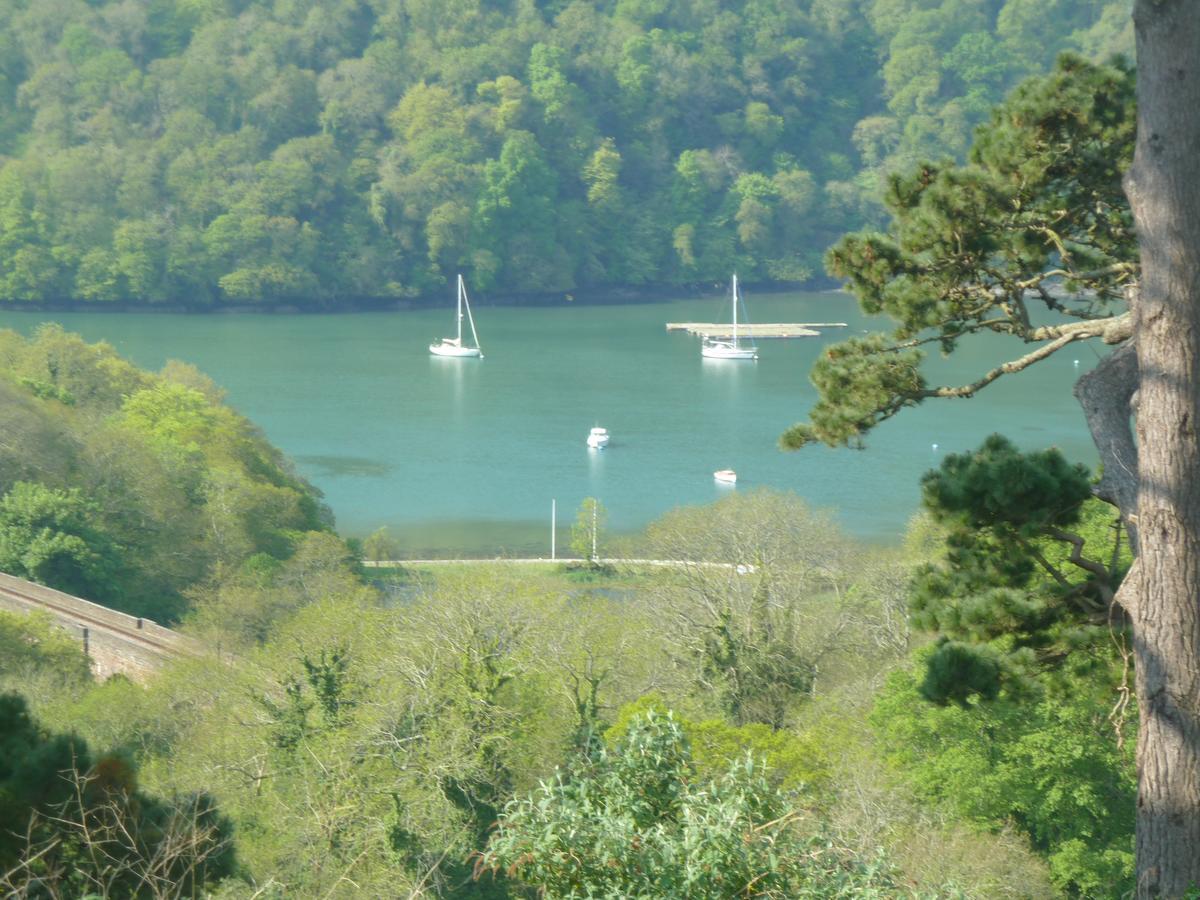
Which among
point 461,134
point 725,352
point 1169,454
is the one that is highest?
point 461,134

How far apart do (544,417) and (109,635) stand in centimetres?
2315

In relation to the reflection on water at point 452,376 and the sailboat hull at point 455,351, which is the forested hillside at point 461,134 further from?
the reflection on water at point 452,376

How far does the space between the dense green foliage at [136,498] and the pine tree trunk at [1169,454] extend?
17.9 meters

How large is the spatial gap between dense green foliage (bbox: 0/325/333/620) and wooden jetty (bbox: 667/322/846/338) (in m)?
26.6

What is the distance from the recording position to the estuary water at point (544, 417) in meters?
31.3

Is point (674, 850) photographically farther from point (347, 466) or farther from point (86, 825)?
point (347, 466)

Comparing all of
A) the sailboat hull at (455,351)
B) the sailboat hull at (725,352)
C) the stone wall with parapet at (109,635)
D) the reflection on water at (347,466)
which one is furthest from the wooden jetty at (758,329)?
the stone wall with parapet at (109,635)

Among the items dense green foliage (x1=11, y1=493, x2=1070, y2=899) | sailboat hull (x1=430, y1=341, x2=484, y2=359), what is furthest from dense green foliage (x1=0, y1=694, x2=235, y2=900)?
sailboat hull (x1=430, y1=341, x2=484, y2=359)

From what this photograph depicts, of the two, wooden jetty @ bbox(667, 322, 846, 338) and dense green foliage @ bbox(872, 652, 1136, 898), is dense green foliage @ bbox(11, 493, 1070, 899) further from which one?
wooden jetty @ bbox(667, 322, 846, 338)

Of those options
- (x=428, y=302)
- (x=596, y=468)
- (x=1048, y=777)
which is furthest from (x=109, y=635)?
(x=428, y=302)

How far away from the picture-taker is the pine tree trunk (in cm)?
487

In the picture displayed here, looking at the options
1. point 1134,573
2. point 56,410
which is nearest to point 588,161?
point 56,410

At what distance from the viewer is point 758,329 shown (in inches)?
2132

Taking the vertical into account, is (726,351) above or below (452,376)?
above
